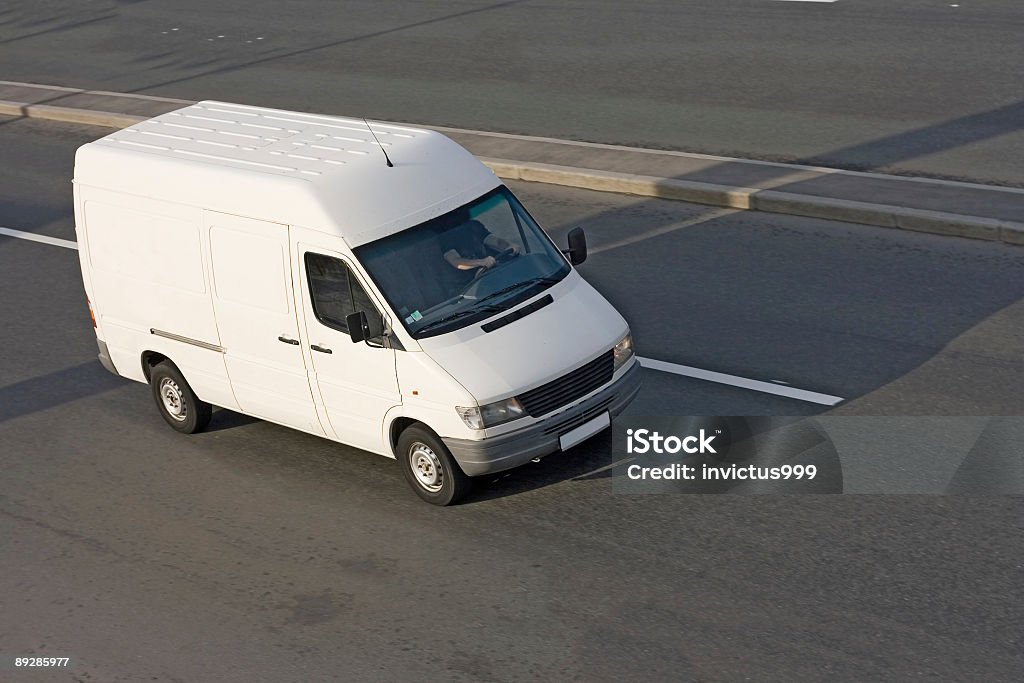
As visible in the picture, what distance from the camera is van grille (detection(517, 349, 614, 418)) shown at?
28.2 feet

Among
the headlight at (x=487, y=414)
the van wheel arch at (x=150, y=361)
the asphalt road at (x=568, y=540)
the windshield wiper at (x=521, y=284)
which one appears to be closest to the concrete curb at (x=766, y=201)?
the asphalt road at (x=568, y=540)

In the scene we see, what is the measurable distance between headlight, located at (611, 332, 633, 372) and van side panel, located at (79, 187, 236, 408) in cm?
303

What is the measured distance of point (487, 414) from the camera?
333 inches

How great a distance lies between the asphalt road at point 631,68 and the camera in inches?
622

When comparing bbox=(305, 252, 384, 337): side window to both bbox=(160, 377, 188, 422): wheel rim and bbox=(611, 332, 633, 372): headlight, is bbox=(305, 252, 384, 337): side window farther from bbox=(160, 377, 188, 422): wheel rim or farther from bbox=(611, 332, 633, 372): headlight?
bbox=(160, 377, 188, 422): wheel rim

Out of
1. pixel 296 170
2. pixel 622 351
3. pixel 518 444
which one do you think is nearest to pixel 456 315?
pixel 518 444

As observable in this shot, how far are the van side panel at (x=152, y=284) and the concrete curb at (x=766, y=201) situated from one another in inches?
246

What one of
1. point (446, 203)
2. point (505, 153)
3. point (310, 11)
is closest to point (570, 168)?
point (505, 153)

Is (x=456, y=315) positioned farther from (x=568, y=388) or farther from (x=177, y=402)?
(x=177, y=402)

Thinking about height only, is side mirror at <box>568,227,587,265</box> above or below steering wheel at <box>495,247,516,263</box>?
below

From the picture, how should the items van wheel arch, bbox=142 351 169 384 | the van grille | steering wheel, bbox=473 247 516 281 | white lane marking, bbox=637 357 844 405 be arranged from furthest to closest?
van wheel arch, bbox=142 351 169 384
white lane marking, bbox=637 357 844 405
steering wheel, bbox=473 247 516 281
the van grille

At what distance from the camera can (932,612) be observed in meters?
7.29

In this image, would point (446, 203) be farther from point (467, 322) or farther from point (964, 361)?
point (964, 361)

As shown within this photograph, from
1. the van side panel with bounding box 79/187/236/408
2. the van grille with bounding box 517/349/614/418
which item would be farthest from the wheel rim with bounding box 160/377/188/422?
the van grille with bounding box 517/349/614/418
